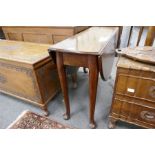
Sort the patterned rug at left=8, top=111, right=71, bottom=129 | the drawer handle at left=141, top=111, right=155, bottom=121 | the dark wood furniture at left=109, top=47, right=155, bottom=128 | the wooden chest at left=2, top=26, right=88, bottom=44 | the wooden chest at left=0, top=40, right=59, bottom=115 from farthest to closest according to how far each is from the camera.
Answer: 1. the wooden chest at left=2, top=26, right=88, bottom=44
2. the patterned rug at left=8, top=111, right=71, bottom=129
3. the wooden chest at left=0, top=40, right=59, bottom=115
4. the drawer handle at left=141, top=111, right=155, bottom=121
5. the dark wood furniture at left=109, top=47, right=155, bottom=128

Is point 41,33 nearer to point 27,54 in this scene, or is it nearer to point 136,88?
point 27,54

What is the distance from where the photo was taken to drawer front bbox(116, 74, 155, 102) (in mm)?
952

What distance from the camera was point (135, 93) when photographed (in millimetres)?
1032

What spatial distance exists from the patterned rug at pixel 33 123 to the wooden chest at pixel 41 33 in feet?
3.52

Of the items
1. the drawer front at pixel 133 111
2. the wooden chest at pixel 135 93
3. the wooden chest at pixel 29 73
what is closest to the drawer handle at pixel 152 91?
the wooden chest at pixel 135 93

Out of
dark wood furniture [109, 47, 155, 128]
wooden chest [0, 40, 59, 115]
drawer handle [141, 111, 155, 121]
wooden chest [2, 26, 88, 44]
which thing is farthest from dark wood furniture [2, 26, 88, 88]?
drawer handle [141, 111, 155, 121]

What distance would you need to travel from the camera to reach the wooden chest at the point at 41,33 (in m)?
1.71

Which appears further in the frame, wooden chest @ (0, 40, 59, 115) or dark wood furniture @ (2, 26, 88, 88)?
dark wood furniture @ (2, 26, 88, 88)

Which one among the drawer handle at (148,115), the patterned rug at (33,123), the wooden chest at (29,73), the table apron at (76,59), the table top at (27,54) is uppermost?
the table apron at (76,59)

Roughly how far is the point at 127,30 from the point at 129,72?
213 cm

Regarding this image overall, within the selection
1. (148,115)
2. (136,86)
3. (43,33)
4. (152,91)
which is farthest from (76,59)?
(43,33)

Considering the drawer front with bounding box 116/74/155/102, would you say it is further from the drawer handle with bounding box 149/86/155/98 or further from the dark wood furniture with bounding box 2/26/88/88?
the dark wood furniture with bounding box 2/26/88/88

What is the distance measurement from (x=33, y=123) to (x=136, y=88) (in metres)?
1.10

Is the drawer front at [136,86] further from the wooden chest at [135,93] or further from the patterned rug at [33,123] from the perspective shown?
the patterned rug at [33,123]
